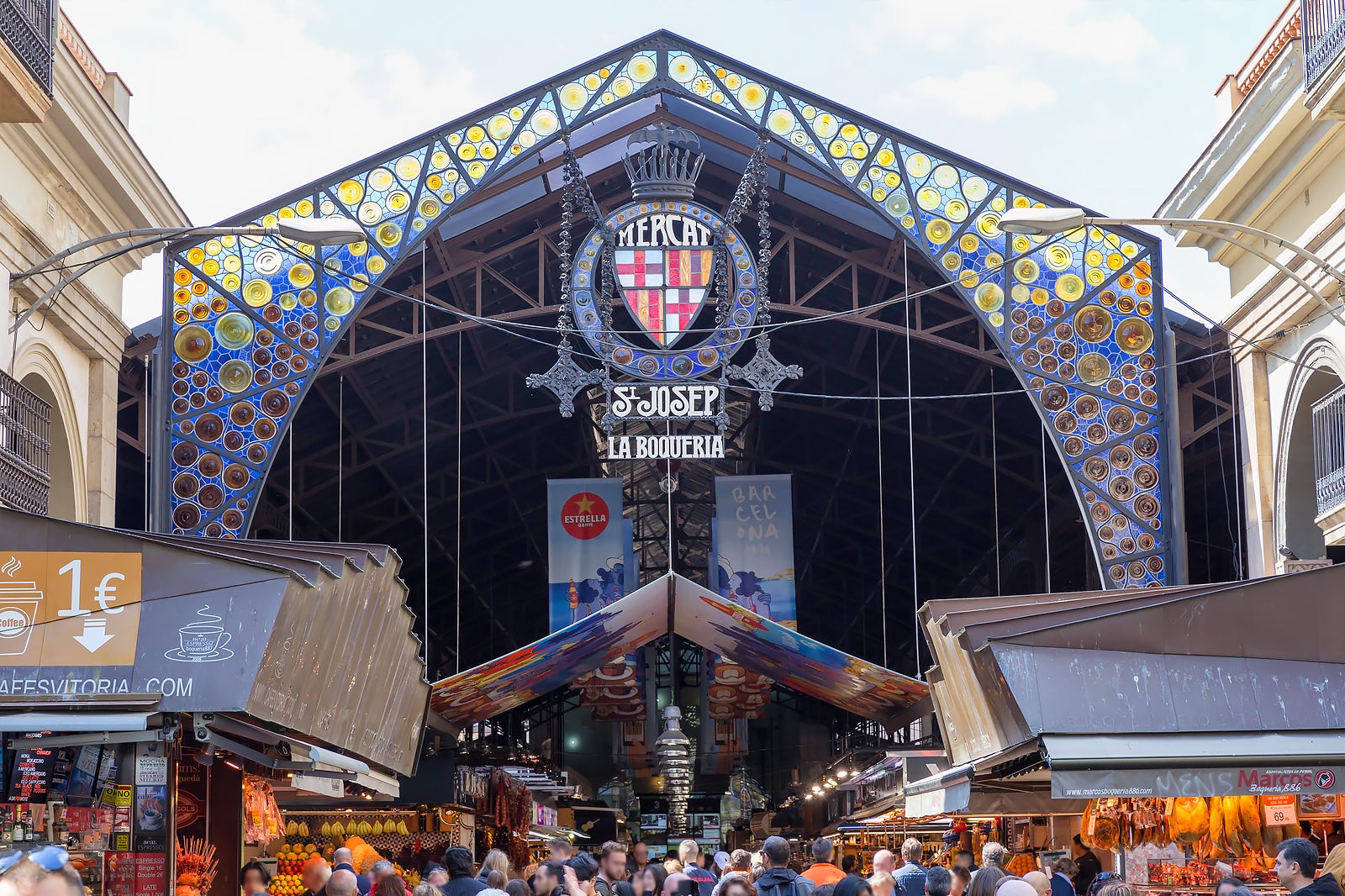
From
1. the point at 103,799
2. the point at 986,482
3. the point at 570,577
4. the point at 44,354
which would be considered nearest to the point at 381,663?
the point at 103,799

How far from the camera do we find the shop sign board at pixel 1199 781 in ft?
33.9

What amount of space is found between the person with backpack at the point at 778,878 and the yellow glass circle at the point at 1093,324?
9778 mm

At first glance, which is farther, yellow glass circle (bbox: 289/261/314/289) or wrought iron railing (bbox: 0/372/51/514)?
yellow glass circle (bbox: 289/261/314/289)

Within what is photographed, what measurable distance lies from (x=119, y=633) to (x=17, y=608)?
644mm

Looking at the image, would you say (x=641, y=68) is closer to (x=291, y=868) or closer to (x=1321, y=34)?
(x=1321, y=34)

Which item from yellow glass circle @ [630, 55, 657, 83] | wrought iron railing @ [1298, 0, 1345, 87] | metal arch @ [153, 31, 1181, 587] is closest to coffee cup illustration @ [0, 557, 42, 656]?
metal arch @ [153, 31, 1181, 587]

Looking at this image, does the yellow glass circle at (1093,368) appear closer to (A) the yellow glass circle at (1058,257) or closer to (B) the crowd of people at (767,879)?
(A) the yellow glass circle at (1058,257)

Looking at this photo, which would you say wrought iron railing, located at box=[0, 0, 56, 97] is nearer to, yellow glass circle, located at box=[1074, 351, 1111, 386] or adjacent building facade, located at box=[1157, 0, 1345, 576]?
adjacent building facade, located at box=[1157, 0, 1345, 576]

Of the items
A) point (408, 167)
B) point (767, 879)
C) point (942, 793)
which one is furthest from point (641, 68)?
point (767, 879)

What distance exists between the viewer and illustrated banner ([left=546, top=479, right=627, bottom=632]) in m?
22.2

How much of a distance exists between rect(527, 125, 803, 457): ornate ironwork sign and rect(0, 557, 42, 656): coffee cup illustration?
28.8ft

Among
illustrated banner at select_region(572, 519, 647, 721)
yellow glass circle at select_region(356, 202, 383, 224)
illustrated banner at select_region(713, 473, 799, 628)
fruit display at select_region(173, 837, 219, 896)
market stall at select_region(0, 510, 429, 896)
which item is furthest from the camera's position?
illustrated banner at select_region(572, 519, 647, 721)

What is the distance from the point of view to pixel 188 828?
11703 mm

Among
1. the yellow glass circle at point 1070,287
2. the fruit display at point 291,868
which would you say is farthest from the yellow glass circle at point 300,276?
the yellow glass circle at point 1070,287
